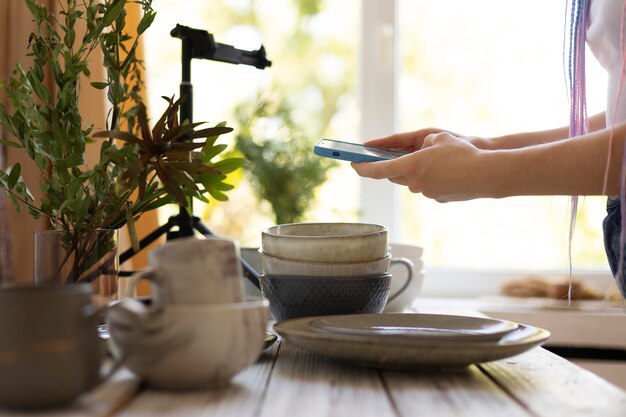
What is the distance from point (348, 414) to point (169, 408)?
15 cm

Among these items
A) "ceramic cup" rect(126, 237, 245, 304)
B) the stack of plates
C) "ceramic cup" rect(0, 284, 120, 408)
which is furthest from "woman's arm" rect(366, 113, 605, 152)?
"ceramic cup" rect(0, 284, 120, 408)

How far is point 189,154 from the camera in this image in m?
0.92

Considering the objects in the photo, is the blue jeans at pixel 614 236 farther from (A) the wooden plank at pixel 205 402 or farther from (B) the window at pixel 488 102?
(B) the window at pixel 488 102

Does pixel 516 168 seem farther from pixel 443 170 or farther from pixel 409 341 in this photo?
pixel 409 341

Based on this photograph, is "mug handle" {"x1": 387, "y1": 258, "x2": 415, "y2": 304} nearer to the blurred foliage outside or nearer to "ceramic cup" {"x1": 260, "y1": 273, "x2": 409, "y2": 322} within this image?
"ceramic cup" {"x1": 260, "y1": 273, "x2": 409, "y2": 322}

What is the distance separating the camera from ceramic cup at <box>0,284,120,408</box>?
0.56 meters

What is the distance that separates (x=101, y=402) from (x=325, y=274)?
398mm

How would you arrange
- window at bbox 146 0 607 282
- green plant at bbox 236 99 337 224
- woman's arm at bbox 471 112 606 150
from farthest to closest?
window at bbox 146 0 607 282
green plant at bbox 236 99 337 224
woman's arm at bbox 471 112 606 150

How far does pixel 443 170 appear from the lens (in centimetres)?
98

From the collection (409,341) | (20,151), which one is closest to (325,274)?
(409,341)

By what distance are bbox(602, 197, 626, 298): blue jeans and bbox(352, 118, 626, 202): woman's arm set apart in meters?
0.16

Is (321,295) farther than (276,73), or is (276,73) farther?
(276,73)

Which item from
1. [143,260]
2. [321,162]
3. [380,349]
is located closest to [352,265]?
[380,349]

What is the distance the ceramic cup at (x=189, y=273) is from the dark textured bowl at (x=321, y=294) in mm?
278
